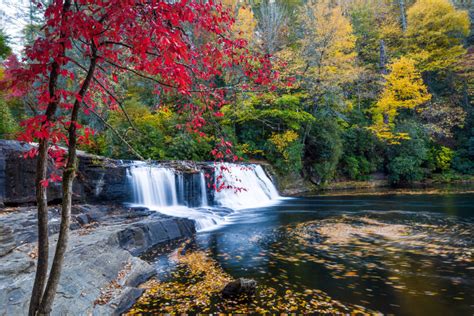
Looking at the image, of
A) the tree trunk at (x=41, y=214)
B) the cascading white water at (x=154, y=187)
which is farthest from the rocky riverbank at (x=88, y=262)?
the cascading white water at (x=154, y=187)

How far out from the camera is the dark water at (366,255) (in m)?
4.38

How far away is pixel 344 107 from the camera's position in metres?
20.3

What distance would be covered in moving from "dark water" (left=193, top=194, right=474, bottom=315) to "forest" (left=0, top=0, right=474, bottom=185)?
712cm

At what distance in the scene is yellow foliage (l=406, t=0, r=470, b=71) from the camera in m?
24.3

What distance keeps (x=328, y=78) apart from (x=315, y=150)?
15.0 ft

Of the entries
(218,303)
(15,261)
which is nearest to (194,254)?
(218,303)

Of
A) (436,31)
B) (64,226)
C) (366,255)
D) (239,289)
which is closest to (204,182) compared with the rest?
(366,255)

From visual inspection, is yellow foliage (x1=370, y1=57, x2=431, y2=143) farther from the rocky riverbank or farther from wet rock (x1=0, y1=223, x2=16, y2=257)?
wet rock (x1=0, y1=223, x2=16, y2=257)

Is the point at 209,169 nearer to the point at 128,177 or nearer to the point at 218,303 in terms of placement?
the point at 128,177

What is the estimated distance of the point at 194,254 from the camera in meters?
6.60

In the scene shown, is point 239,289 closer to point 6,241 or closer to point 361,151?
point 6,241

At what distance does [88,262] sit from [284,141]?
592 inches

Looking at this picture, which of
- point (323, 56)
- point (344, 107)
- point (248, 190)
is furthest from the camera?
point (344, 107)

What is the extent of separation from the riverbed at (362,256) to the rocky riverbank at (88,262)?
1.94 ft
